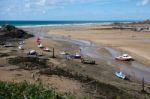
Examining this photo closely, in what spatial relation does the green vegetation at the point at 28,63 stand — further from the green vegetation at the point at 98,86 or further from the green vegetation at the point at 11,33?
the green vegetation at the point at 11,33

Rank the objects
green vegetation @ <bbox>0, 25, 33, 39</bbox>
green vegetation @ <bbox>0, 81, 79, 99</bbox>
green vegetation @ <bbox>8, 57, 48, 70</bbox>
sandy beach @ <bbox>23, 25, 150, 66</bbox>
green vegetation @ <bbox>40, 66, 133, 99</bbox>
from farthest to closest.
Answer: green vegetation @ <bbox>0, 25, 33, 39</bbox> → sandy beach @ <bbox>23, 25, 150, 66</bbox> → green vegetation @ <bbox>8, 57, 48, 70</bbox> → green vegetation @ <bbox>40, 66, 133, 99</bbox> → green vegetation @ <bbox>0, 81, 79, 99</bbox>

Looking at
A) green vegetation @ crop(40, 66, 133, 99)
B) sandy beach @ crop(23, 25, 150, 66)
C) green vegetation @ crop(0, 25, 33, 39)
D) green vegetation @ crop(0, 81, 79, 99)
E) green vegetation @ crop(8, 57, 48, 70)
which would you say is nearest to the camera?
green vegetation @ crop(0, 81, 79, 99)

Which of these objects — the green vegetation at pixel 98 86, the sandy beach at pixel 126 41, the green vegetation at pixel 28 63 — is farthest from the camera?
the sandy beach at pixel 126 41

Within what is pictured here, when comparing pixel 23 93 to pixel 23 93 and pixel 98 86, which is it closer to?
pixel 23 93

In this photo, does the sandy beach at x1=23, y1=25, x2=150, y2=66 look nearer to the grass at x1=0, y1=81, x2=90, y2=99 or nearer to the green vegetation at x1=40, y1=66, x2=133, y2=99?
the green vegetation at x1=40, y1=66, x2=133, y2=99

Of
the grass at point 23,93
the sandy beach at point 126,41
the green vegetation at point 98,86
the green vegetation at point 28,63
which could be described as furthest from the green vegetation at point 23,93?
the sandy beach at point 126,41

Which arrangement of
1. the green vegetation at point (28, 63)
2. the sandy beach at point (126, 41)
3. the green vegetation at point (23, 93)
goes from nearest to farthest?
the green vegetation at point (23, 93), the green vegetation at point (28, 63), the sandy beach at point (126, 41)

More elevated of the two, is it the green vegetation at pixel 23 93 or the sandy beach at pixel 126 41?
the green vegetation at pixel 23 93

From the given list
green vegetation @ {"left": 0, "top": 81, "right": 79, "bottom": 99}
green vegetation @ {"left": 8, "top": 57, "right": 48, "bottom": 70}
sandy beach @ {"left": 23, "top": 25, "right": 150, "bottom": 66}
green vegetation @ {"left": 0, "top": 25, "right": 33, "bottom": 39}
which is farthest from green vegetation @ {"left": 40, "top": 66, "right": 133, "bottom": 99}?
green vegetation @ {"left": 0, "top": 25, "right": 33, "bottom": 39}

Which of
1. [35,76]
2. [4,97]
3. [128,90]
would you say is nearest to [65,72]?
[35,76]

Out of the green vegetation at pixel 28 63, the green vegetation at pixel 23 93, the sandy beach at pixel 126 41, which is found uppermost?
the green vegetation at pixel 23 93

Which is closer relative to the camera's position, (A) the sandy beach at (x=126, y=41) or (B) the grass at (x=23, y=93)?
(B) the grass at (x=23, y=93)
